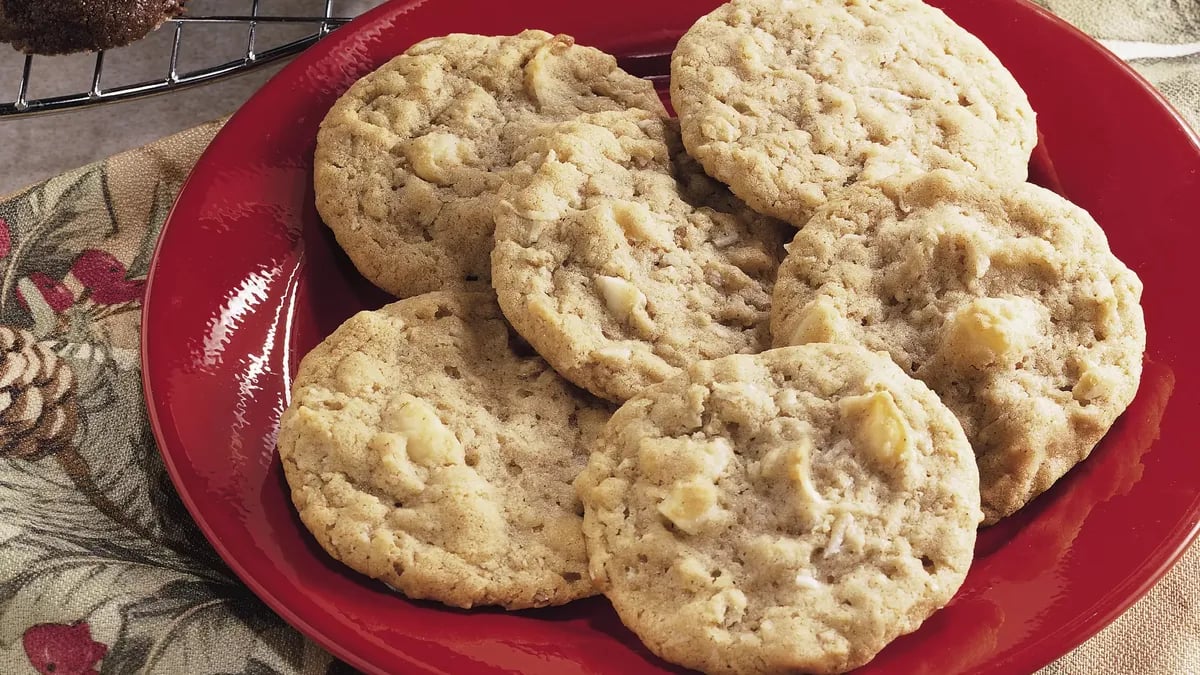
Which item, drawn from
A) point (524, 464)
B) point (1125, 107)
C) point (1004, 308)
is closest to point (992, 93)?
point (1125, 107)

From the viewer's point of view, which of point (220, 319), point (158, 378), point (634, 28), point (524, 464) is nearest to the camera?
point (524, 464)

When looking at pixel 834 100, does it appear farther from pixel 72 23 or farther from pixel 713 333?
pixel 72 23

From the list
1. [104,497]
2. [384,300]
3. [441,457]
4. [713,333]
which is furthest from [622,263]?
[104,497]

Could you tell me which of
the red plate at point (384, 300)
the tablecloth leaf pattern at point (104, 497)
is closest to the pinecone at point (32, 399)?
the tablecloth leaf pattern at point (104, 497)

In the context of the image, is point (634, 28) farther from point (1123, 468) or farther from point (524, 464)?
point (1123, 468)

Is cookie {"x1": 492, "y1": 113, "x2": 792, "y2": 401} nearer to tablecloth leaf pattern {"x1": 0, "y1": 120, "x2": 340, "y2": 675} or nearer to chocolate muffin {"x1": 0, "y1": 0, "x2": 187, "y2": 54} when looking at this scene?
tablecloth leaf pattern {"x1": 0, "y1": 120, "x2": 340, "y2": 675}

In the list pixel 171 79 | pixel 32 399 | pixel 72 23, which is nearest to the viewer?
pixel 32 399
